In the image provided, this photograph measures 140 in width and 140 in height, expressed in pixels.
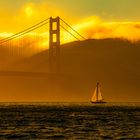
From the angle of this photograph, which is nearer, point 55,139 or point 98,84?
point 55,139

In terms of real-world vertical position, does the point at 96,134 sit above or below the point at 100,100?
below

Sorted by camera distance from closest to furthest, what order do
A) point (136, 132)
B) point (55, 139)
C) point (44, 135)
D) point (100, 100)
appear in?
1. point (55, 139)
2. point (44, 135)
3. point (136, 132)
4. point (100, 100)

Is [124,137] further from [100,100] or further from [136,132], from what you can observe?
[100,100]

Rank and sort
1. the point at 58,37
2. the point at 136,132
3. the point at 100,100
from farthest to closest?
the point at 100,100, the point at 58,37, the point at 136,132

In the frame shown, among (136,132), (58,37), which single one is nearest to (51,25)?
(58,37)

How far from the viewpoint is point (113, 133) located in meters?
43.9

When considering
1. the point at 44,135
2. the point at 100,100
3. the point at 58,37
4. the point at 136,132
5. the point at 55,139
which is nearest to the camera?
the point at 55,139

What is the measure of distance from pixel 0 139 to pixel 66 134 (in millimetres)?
5418

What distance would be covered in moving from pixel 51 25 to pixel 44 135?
121m

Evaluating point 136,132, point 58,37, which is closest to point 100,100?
point 58,37

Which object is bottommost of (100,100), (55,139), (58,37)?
(55,139)

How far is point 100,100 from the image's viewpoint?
170375 millimetres

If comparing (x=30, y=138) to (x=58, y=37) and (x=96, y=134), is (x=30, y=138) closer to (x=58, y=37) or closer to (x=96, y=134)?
(x=96, y=134)

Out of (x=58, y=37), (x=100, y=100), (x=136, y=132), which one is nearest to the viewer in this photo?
(x=136, y=132)
